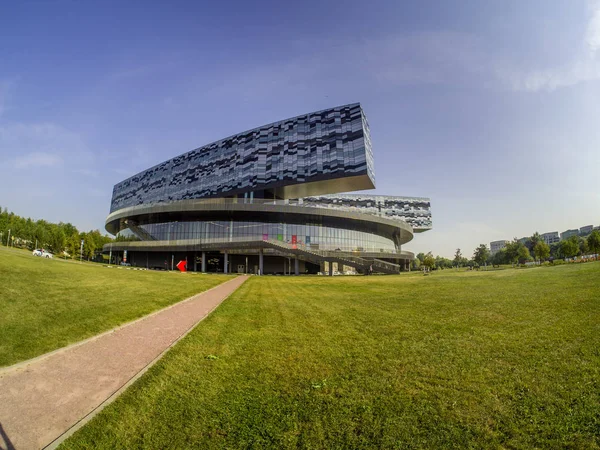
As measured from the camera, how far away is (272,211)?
58969 millimetres

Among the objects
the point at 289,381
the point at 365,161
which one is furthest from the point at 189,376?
the point at 365,161

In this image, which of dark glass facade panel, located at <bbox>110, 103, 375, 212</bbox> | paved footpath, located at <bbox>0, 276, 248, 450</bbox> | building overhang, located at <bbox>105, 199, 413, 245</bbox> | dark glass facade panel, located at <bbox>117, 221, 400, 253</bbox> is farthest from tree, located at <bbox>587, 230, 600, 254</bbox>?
paved footpath, located at <bbox>0, 276, 248, 450</bbox>

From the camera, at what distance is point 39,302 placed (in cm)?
1045

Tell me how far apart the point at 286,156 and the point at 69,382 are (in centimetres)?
6125

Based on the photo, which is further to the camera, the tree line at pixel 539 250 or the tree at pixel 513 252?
the tree at pixel 513 252

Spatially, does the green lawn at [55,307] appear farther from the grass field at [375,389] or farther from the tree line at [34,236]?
the tree line at [34,236]

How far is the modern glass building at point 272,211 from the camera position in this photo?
189 feet

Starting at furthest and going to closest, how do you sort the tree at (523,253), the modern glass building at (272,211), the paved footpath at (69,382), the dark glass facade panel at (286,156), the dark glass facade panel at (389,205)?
1. the dark glass facade panel at (389,205)
2. the tree at (523,253)
3. the dark glass facade panel at (286,156)
4. the modern glass building at (272,211)
5. the paved footpath at (69,382)

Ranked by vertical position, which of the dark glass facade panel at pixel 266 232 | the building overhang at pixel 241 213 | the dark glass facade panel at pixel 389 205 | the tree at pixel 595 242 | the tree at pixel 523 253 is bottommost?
the tree at pixel 523 253

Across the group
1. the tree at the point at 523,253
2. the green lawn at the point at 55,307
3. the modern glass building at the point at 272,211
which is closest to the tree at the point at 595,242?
the modern glass building at the point at 272,211

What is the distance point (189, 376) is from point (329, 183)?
56617 mm

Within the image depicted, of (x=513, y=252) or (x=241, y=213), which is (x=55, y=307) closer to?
(x=241, y=213)

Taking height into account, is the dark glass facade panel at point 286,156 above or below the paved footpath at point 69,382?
above

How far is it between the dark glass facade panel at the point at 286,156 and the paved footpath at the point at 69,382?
52079 millimetres
